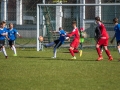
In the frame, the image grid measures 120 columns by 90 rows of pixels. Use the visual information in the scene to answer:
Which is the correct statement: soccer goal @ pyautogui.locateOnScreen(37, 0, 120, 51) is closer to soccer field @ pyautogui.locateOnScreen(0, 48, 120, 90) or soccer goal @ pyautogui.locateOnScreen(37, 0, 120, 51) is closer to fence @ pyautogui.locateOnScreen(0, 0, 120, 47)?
fence @ pyautogui.locateOnScreen(0, 0, 120, 47)

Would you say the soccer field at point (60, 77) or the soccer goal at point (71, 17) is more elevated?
the soccer goal at point (71, 17)

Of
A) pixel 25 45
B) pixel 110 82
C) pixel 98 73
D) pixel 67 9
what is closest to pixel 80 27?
pixel 67 9

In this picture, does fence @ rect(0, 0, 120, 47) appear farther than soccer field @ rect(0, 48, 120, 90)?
Yes

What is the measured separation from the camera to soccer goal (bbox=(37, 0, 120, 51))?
26422 millimetres

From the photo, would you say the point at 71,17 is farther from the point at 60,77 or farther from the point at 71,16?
the point at 60,77

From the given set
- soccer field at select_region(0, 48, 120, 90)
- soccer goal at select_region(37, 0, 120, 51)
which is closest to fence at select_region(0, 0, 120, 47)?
soccer goal at select_region(37, 0, 120, 51)

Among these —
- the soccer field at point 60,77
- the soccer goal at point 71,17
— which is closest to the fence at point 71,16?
the soccer goal at point 71,17

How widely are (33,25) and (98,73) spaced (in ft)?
56.6

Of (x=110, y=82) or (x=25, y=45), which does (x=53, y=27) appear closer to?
(x=25, y=45)

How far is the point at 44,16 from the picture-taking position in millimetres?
26688

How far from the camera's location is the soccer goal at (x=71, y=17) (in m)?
26.4

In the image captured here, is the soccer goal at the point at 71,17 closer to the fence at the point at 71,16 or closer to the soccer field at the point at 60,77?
the fence at the point at 71,16

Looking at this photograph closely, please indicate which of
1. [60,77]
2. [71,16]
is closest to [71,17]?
[71,16]

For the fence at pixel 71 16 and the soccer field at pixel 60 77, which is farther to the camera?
the fence at pixel 71 16
